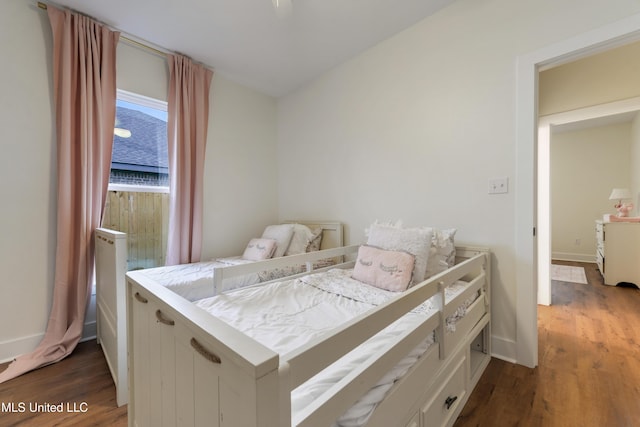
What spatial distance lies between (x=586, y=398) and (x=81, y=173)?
132 inches

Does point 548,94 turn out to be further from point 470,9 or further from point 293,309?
point 293,309

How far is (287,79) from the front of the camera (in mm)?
2826

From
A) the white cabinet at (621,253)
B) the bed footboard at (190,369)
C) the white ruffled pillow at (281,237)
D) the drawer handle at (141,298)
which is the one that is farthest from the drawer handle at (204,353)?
the white cabinet at (621,253)

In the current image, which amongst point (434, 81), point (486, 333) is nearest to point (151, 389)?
point (486, 333)

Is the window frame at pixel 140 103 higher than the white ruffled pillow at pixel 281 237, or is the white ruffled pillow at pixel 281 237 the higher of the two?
the window frame at pixel 140 103

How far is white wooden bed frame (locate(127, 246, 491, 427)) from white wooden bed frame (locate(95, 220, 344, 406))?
0.39 m

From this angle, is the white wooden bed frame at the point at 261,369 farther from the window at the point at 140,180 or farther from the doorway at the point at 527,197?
the window at the point at 140,180

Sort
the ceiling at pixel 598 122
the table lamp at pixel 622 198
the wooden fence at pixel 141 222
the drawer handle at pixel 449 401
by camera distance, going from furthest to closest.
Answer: the ceiling at pixel 598 122 < the table lamp at pixel 622 198 < the wooden fence at pixel 141 222 < the drawer handle at pixel 449 401

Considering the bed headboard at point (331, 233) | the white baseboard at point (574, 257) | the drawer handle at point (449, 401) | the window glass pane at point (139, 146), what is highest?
the window glass pane at point (139, 146)

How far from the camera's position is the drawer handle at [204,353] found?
0.56m

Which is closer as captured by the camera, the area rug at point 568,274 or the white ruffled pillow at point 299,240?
the white ruffled pillow at point 299,240

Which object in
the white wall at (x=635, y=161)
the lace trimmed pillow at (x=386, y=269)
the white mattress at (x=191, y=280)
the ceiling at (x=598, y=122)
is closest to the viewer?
the lace trimmed pillow at (x=386, y=269)

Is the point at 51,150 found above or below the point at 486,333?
above

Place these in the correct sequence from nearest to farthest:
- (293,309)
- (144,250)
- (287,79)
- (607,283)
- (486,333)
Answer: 1. (293,309)
2. (486,333)
3. (144,250)
4. (287,79)
5. (607,283)
